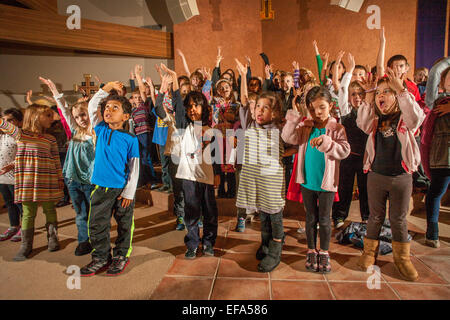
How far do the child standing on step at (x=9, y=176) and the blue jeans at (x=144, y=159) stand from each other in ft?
5.00

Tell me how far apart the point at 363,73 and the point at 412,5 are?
4.09 meters

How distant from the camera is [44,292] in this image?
2129 mm

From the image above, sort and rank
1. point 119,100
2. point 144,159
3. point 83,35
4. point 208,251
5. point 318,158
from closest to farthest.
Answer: point 318,158, point 119,100, point 208,251, point 144,159, point 83,35

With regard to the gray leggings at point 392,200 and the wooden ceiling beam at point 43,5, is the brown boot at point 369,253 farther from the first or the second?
the wooden ceiling beam at point 43,5

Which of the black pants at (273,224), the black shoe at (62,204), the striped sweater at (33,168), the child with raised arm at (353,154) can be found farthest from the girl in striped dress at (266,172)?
the black shoe at (62,204)

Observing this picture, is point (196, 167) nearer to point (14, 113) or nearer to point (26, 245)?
point (26, 245)

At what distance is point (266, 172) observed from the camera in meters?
2.31

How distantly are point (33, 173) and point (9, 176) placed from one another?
60cm

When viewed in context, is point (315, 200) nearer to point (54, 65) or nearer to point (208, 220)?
point (208, 220)

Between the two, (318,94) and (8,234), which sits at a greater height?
(318,94)

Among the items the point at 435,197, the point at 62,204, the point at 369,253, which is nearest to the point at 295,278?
the point at 369,253

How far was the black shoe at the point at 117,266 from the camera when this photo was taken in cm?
235

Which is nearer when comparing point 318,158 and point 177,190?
point 318,158
